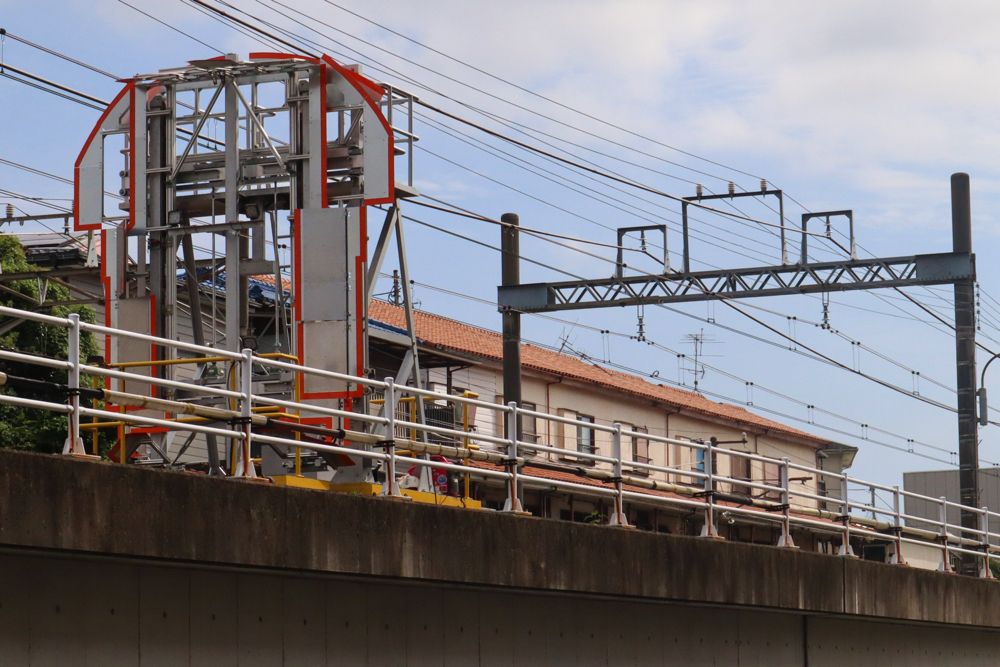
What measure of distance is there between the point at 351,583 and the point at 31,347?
1529 cm

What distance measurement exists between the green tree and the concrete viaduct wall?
502 inches

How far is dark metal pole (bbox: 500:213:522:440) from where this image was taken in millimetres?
31922

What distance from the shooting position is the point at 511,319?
115ft

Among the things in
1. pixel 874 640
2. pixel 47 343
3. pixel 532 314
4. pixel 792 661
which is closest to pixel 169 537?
pixel 792 661

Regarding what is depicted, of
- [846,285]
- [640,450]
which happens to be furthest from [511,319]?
[640,450]

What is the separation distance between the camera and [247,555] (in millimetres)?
11055

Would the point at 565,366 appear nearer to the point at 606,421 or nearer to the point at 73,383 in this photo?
the point at 606,421

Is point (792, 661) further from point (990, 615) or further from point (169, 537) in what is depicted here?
point (169, 537)

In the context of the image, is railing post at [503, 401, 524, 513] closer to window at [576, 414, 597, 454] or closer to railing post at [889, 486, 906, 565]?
railing post at [889, 486, 906, 565]

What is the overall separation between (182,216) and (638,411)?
46617 mm

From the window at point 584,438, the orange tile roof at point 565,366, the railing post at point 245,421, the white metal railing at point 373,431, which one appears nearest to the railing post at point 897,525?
the white metal railing at point 373,431

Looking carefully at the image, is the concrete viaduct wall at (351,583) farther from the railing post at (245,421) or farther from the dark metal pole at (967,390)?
the dark metal pole at (967,390)

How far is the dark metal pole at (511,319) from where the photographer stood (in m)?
31.9

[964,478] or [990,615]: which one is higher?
[964,478]
